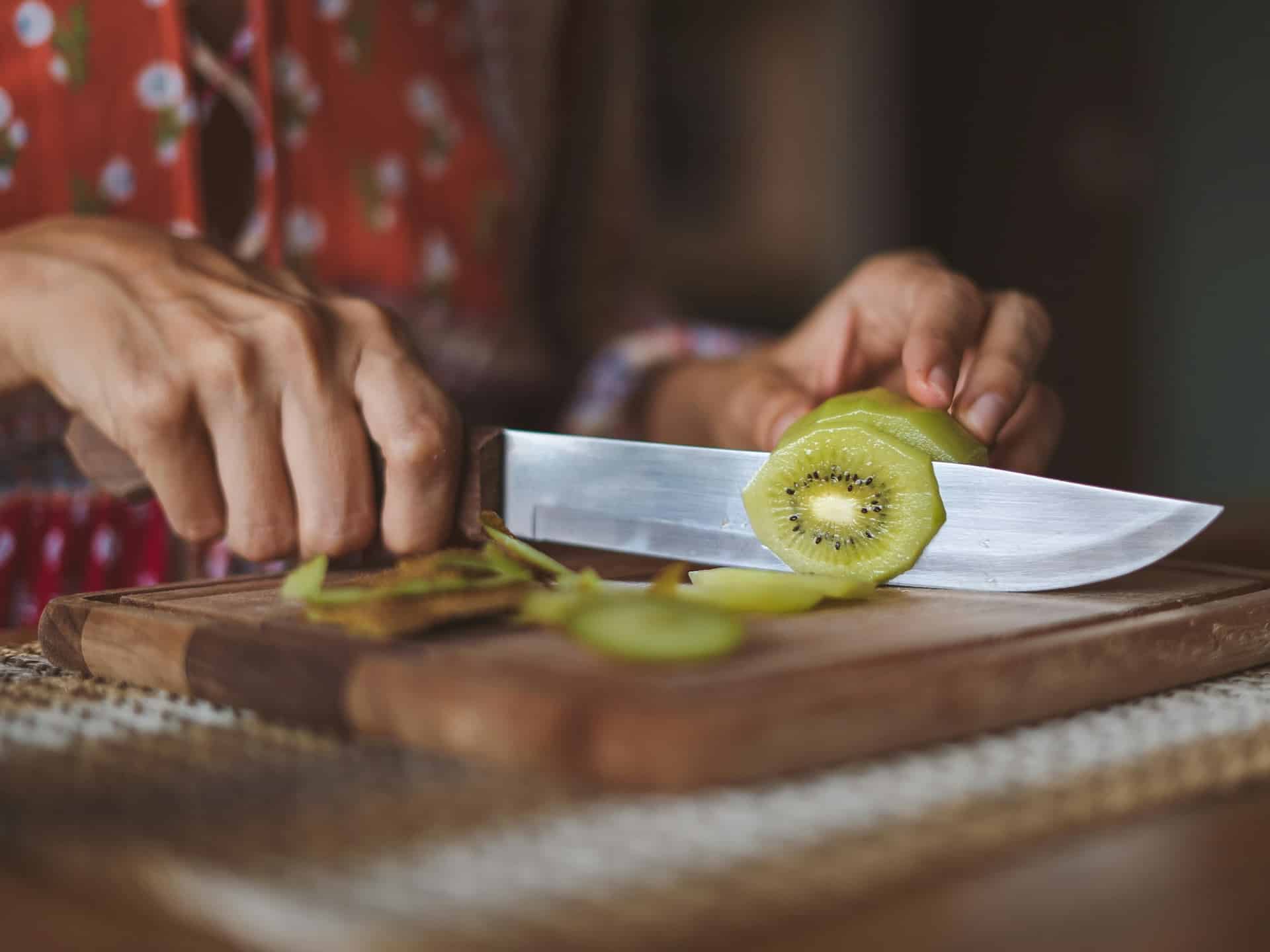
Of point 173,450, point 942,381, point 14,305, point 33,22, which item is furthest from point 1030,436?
point 33,22

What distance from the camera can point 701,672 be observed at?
813mm

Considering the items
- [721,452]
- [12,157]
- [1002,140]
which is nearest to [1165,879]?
[721,452]

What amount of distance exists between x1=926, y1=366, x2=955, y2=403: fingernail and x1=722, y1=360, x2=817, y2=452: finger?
0.19m

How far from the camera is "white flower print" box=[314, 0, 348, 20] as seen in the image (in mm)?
1962

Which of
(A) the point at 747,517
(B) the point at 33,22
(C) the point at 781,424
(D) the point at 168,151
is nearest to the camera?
(A) the point at 747,517

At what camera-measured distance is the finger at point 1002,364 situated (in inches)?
50.4

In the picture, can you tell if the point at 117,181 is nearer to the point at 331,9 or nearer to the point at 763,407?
the point at 331,9

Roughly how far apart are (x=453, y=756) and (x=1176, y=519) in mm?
640

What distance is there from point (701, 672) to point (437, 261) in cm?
148

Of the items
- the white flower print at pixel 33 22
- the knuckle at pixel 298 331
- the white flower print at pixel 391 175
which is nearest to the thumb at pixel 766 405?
the knuckle at pixel 298 331

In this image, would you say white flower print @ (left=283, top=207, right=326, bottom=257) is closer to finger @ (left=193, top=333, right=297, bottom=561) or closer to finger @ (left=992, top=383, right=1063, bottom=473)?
finger @ (left=193, top=333, right=297, bottom=561)

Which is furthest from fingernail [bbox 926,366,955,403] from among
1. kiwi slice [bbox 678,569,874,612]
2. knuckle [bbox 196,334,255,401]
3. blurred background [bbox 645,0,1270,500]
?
blurred background [bbox 645,0,1270,500]

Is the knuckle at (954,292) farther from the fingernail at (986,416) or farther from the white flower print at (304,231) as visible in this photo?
the white flower print at (304,231)

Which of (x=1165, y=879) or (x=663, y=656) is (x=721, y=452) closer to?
(x=663, y=656)
